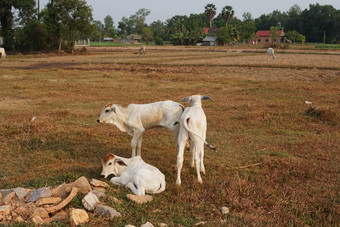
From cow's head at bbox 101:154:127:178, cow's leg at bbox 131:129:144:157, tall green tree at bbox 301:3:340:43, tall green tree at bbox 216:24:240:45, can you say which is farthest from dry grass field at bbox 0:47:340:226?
tall green tree at bbox 301:3:340:43

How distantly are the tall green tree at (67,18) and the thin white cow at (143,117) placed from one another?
49.2 metres

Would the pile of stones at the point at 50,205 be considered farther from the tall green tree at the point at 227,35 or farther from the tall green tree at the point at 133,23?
the tall green tree at the point at 133,23

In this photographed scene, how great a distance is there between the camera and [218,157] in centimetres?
805

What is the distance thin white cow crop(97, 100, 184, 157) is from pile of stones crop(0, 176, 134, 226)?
2.26 meters

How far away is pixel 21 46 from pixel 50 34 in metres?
5.20

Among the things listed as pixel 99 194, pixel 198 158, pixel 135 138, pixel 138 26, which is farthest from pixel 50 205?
pixel 138 26

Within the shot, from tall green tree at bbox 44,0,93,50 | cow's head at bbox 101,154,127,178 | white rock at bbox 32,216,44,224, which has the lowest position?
white rock at bbox 32,216,44,224

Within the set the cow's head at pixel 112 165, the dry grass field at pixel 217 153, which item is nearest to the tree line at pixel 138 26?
the dry grass field at pixel 217 153

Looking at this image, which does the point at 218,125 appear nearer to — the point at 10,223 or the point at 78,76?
the point at 10,223

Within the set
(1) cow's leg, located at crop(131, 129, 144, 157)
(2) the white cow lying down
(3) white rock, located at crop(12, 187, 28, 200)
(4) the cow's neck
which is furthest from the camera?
(4) the cow's neck

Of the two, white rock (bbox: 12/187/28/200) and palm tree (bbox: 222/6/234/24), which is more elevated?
palm tree (bbox: 222/6/234/24)

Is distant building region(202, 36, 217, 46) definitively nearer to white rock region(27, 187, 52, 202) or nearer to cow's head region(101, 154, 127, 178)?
cow's head region(101, 154, 127, 178)

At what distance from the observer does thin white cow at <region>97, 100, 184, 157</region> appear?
7.38 m

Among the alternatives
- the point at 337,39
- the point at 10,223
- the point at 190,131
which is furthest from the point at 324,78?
the point at 337,39
